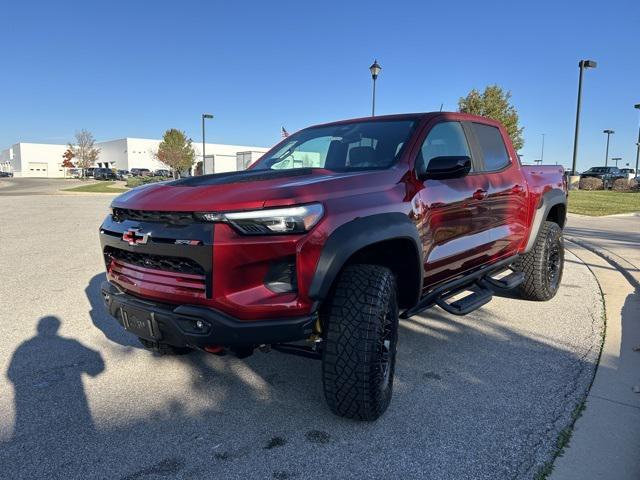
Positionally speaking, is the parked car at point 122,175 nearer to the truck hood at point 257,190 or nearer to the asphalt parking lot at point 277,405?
the asphalt parking lot at point 277,405

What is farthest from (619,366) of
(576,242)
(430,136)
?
(576,242)

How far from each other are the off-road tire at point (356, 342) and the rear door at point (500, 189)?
5.87 feet

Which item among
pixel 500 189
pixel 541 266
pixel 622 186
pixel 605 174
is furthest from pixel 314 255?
pixel 605 174

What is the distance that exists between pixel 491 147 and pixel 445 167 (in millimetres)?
1633

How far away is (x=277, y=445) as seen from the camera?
8.45 ft

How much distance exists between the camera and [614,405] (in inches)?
118

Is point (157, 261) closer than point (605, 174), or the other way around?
point (157, 261)

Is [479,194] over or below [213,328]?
over

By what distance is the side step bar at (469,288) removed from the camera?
136 inches

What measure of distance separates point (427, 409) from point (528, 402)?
2.13ft

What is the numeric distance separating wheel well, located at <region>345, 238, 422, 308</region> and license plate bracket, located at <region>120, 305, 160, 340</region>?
1.18 m

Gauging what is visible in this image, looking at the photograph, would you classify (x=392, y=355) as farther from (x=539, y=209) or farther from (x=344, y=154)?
(x=539, y=209)

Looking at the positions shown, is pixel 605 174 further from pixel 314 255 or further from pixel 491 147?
pixel 314 255

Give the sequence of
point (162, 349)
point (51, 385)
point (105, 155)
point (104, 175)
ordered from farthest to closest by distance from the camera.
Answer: point (105, 155), point (104, 175), point (162, 349), point (51, 385)
